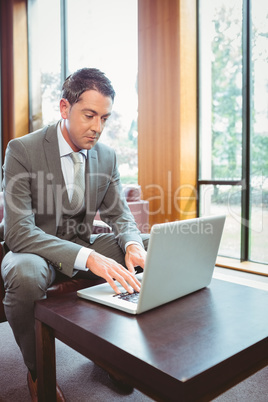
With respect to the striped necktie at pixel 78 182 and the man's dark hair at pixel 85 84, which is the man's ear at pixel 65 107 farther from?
the striped necktie at pixel 78 182

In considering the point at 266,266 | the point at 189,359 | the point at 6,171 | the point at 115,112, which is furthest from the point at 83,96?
the point at 115,112

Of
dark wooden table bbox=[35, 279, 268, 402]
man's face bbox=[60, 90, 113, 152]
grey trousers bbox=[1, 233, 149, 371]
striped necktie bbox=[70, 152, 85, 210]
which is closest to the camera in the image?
dark wooden table bbox=[35, 279, 268, 402]

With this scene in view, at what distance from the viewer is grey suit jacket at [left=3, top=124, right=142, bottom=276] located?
1458mm

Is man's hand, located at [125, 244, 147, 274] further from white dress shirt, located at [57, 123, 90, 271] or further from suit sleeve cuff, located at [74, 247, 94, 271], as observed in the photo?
white dress shirt, located at [57, 123, 90, 271]

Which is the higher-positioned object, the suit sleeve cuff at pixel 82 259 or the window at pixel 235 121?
the window at pixel 235 121

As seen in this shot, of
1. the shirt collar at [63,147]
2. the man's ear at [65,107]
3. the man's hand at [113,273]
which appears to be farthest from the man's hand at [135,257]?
the man's ear at [65,107]

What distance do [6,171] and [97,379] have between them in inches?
37.3

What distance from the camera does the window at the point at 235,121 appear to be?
3.51m

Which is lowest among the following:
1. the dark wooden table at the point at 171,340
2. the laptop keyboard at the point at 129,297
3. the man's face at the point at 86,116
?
the dark wooden table at the point at 171,340

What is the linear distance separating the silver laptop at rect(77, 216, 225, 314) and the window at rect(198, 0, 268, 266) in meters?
2.50

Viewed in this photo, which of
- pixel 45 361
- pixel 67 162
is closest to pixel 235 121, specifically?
pixel 67 162

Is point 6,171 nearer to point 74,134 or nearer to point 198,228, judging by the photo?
point 74,134

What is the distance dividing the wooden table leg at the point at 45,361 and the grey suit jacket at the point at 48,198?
0.27 m

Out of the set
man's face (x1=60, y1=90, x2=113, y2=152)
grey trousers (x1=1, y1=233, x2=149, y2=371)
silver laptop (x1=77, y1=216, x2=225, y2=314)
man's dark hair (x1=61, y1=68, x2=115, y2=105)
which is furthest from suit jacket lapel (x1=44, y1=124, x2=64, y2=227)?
silver laptop (x1=77, y1=216, x2=225, y2=314)
